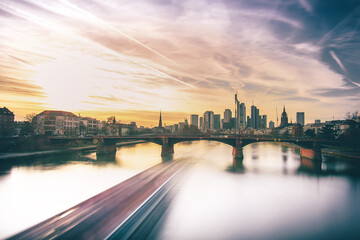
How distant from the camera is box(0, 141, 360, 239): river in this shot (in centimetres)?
1973

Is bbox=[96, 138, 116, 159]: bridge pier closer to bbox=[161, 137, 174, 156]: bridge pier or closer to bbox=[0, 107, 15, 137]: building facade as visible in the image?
bbox=[161, 137, 174, 156]: bridge pier

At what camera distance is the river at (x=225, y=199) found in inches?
777

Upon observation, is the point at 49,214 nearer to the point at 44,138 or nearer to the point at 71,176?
the point at 71,176

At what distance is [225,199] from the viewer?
28.0 meters

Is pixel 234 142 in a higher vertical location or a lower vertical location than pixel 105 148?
higher

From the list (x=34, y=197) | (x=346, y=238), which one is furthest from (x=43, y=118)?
(x=346, y=238)

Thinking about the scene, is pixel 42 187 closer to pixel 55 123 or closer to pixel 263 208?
pixel 263 208

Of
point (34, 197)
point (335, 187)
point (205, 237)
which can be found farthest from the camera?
point (335, 187)

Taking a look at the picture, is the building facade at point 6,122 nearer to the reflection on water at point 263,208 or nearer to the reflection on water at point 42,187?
the reflection on water at point 42,187

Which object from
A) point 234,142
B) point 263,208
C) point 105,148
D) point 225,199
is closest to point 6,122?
point 105,148

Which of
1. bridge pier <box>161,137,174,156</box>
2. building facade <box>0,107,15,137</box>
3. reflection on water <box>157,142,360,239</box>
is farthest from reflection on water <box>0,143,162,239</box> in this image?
building facade <box>0,107,15,137</box>

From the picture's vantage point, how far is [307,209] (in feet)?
82.1

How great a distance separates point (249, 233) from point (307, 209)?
10.9 metres

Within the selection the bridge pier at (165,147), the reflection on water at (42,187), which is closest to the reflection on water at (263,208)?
the reflection on water at (42,187)
